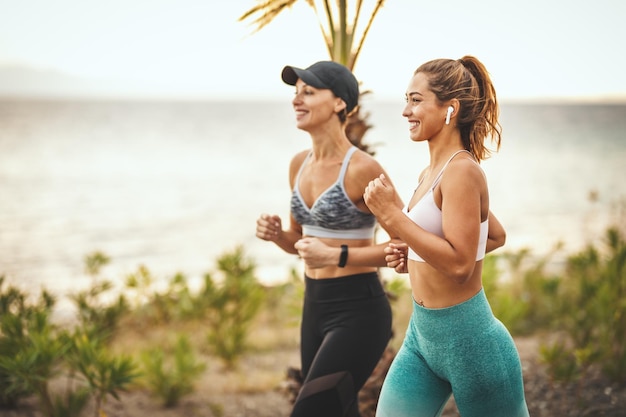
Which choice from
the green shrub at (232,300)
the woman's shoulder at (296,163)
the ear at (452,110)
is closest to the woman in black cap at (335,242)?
the woman's shoulder at (296,163)

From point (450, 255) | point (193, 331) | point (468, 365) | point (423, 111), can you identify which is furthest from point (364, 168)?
point (193, 331)

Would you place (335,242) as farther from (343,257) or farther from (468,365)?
(468,365)

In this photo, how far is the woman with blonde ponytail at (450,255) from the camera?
6.50ft

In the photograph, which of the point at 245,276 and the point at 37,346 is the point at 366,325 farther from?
the point at 245,276

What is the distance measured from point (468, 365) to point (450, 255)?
1.37 feet

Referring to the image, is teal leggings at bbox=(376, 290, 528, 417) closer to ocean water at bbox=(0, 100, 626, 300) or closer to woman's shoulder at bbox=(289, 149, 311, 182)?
woman's shoulder at bbox=(289, 149, 311, 182)

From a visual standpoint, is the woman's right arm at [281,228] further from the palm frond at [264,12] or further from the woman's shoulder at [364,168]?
the palm frond at [264,12]

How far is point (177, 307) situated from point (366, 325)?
12.0 ft

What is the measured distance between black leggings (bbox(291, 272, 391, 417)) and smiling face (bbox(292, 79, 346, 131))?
0.77m

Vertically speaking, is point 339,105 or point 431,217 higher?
point 339,105

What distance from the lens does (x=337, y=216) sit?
9.44 feet

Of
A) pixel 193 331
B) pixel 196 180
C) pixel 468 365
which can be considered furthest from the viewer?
pixel 196 180

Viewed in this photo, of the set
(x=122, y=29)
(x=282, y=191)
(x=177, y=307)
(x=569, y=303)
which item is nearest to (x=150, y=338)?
(x=177, y=307)

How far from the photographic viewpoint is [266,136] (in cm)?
4909
